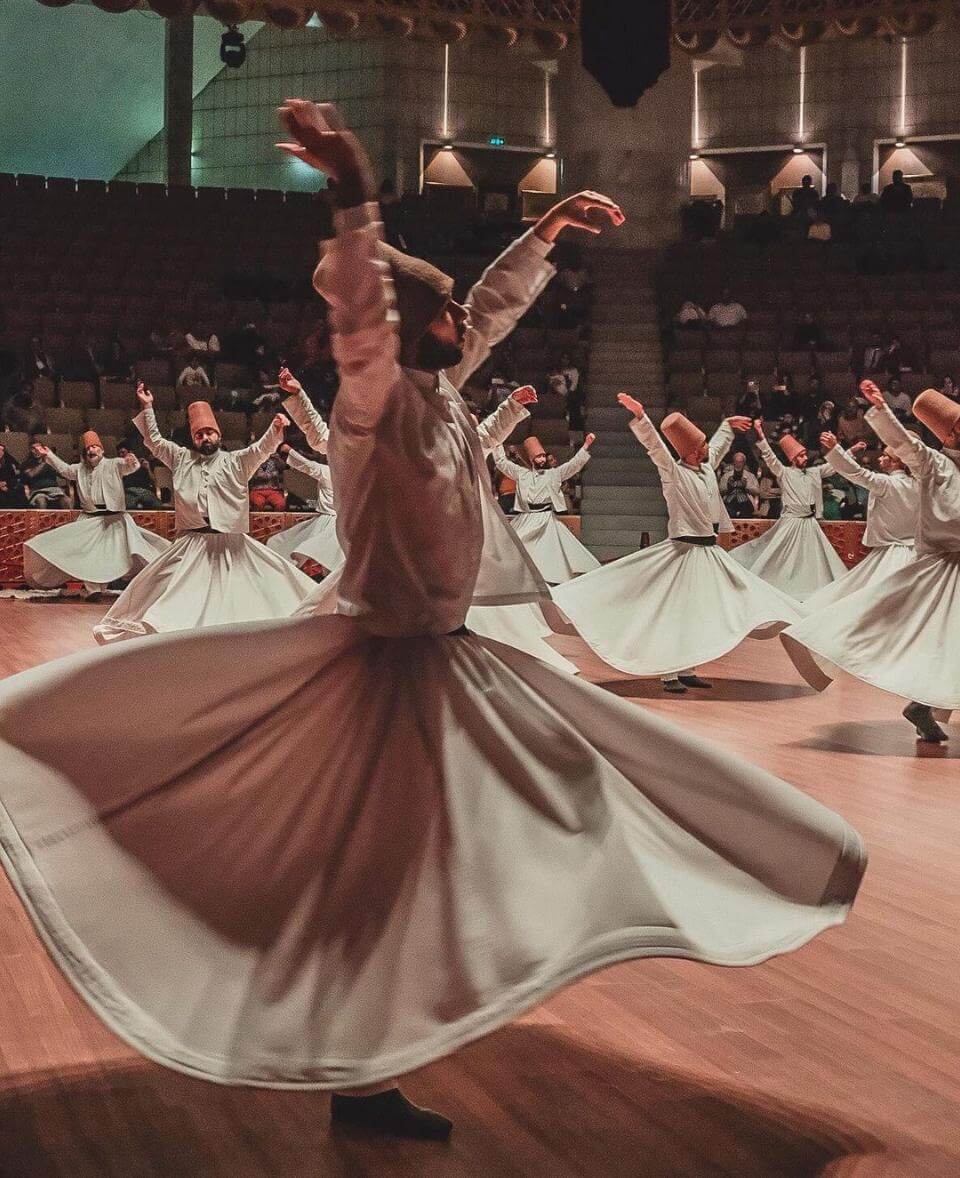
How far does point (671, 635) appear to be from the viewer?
830 cm

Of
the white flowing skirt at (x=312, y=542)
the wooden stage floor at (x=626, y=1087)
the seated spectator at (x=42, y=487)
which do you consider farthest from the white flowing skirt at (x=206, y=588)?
the seated spectator at (x=42, y=487)

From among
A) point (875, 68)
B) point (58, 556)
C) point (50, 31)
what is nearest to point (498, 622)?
point (58, 556)

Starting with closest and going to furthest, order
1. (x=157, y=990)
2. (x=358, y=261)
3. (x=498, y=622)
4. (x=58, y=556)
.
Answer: (x=157, y=990) → (x=358, y=261) → (x=498, y=622) → (x=58, y=556)

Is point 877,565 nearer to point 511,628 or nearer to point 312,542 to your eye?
point 511,628

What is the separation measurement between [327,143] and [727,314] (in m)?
16.3

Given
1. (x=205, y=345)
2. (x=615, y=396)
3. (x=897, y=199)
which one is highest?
(x=897, y=199)

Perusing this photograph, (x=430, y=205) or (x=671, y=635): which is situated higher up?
(x=430, y=205)

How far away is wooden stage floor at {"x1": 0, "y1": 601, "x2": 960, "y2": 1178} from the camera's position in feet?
7.86

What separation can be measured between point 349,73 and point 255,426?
390 inches

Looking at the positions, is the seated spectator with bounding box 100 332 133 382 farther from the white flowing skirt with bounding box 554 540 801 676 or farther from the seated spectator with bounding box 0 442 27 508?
the white flowing skirt with bounding box 554 540 801 676

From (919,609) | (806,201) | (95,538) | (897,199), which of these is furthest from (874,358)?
(919,609)

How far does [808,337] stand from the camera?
17.5 meters

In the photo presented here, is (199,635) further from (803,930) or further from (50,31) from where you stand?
(50,31)

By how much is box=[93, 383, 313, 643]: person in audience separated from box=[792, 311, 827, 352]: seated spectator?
10.4 m
